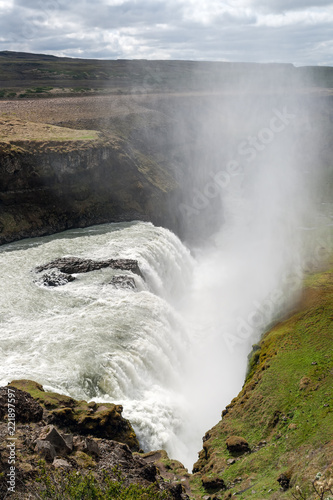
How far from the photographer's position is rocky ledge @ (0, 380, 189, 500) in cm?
1150

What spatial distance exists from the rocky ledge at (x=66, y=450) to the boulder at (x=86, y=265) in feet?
49.4

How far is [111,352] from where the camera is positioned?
22844 mm

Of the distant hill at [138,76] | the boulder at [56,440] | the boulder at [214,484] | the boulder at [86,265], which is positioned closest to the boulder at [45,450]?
the boulder at [56,440]

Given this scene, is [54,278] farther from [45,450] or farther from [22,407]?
[45,450]

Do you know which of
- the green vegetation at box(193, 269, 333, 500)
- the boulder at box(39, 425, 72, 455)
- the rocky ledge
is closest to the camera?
the rocky ledge

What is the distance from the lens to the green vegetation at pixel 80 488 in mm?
10977

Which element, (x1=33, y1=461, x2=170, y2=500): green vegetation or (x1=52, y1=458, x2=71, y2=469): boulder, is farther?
(x1=52, y1=458, x2=71, y2=469): boulder

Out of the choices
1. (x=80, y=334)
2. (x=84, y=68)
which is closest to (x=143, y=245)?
(x=80, y=334)

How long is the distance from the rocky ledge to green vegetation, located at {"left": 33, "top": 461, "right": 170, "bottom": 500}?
0.03m

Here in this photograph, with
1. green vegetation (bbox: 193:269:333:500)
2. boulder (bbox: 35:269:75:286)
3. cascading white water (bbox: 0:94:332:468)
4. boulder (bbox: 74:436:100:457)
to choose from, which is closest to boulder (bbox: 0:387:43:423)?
boulder (bbox: 74:436:100:457)

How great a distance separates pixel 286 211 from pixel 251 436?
2282 inches

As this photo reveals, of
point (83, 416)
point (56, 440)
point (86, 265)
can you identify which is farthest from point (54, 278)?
point (56, 440)

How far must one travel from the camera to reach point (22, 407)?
14945 mm

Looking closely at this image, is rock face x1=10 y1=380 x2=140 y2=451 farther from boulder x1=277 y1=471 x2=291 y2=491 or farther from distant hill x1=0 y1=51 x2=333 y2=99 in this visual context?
distant hill x1=0 y1=51 x2=333 y2=99
